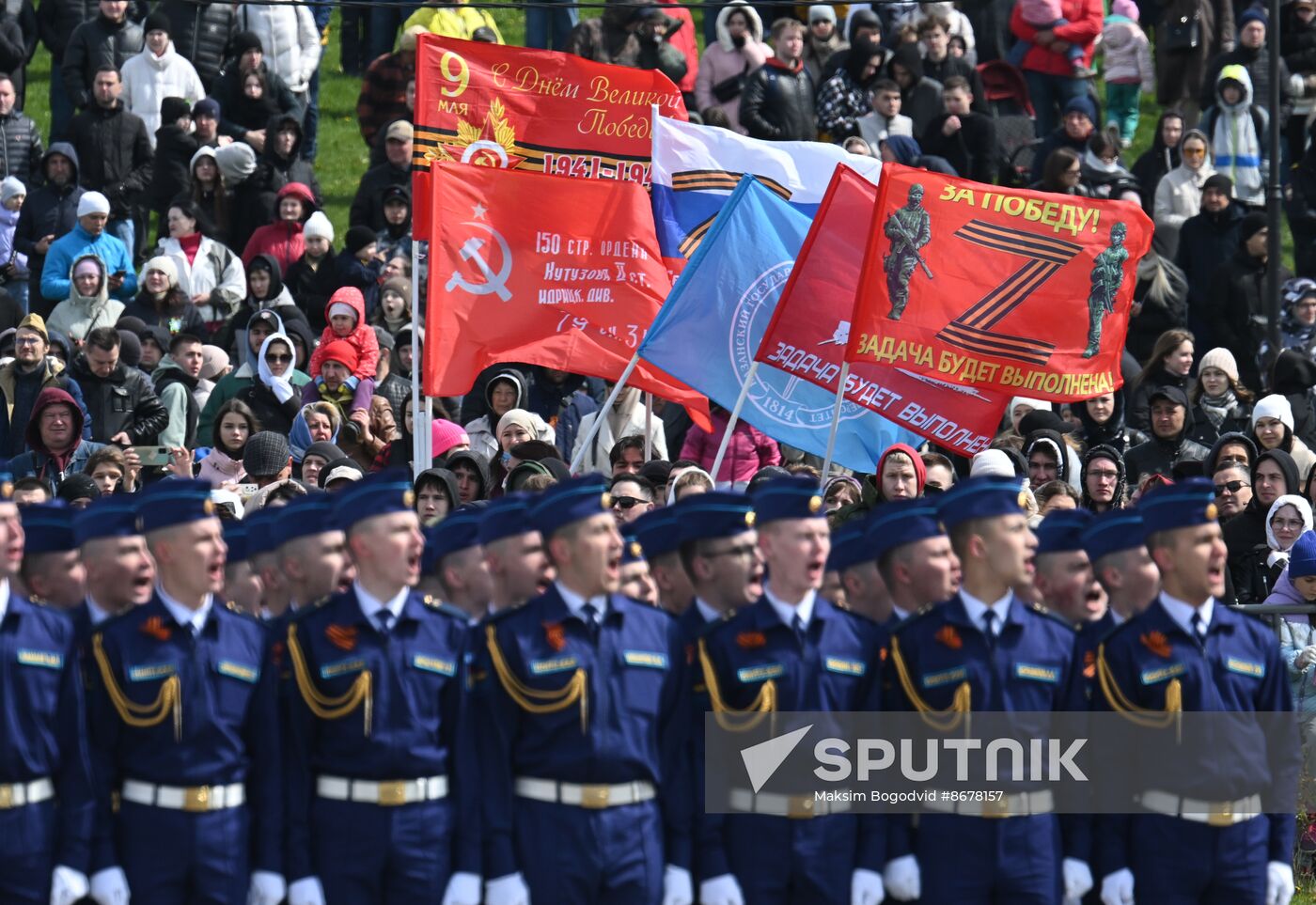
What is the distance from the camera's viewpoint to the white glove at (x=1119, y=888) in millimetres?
8453

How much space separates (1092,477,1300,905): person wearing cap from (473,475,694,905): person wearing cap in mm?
1520

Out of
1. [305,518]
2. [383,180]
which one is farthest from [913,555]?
[383,180]

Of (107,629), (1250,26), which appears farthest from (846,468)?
(1250,26)

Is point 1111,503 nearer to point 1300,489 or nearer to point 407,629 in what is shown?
point 1300,489

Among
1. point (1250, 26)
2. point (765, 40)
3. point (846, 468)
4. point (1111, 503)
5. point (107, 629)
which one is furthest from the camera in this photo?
point (765, 40)

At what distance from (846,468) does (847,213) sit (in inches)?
68.2

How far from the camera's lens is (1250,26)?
20.7m

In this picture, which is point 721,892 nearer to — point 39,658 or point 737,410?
point 39,658

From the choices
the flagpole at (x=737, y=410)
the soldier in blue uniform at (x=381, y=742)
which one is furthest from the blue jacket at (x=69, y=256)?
the soldier in blue uniform at (x=381, y=742)

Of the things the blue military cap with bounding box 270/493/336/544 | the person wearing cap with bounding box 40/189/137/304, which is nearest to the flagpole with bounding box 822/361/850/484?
the blue military cap with bounding box 270/493/336/544

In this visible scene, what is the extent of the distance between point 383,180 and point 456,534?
1070 cm

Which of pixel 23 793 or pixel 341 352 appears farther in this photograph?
pixel 341 352

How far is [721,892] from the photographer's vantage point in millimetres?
8289

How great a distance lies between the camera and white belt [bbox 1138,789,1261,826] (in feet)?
27.9
